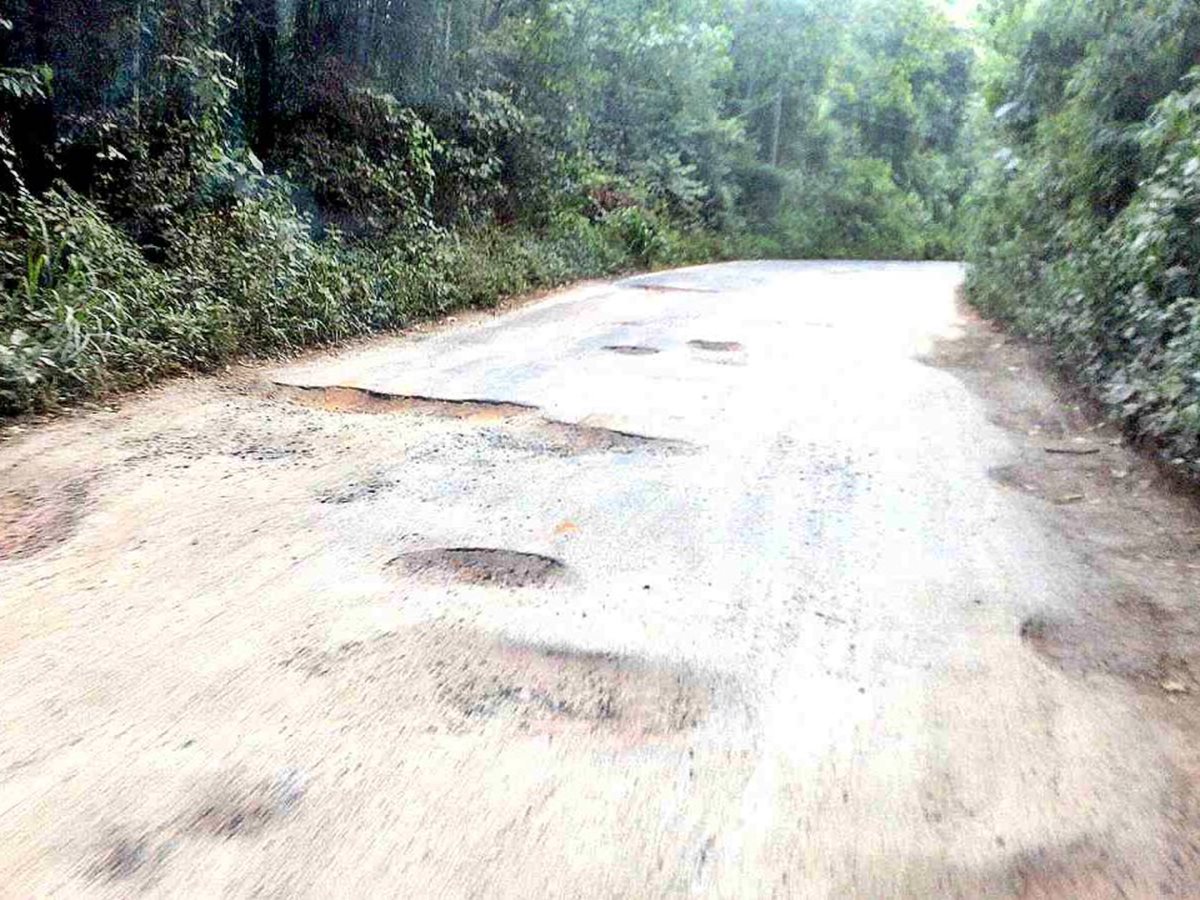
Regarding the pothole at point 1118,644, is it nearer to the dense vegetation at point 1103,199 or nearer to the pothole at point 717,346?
the dense vegetation at point 1103,199

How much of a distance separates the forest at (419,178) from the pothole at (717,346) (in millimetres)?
2654

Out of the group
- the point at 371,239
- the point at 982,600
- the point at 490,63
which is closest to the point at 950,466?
the point at 982,600

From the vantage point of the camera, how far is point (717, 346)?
32.2 ft

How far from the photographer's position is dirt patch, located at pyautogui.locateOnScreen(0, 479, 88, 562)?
436 cm

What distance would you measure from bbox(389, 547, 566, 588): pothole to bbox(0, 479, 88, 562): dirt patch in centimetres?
146

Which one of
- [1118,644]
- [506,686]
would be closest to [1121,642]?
[1118,644]

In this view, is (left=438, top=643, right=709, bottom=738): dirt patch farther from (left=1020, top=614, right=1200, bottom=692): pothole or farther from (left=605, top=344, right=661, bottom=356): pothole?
(left=605, top=344, right=661, bottom=356): pothole

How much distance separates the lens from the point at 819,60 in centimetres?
3002

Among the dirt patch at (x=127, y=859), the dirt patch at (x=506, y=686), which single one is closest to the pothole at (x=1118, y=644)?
the dirt patch at (x=506, y=686)

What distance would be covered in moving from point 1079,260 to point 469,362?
5.09 metres

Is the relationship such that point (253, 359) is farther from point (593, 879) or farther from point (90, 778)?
point (593, 879)

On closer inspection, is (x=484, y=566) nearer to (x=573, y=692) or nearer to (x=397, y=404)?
(x=573, y=692)

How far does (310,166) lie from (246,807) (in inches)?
399

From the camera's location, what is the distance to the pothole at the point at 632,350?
927 centimetres
